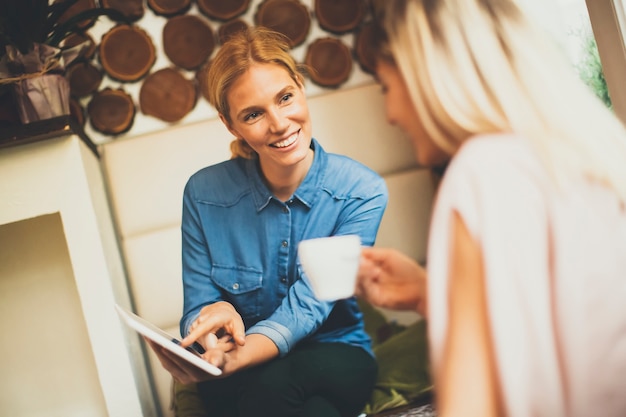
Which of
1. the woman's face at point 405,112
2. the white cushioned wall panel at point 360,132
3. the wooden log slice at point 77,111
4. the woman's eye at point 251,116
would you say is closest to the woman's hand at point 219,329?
the woman's eye at point 251,116

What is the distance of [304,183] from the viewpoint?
94cm

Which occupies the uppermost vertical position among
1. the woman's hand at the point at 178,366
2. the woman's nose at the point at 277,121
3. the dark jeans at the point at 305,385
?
the woman's nose at the point at 277,121

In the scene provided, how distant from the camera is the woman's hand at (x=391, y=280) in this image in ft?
1.99

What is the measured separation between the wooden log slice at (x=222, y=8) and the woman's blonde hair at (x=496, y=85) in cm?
112

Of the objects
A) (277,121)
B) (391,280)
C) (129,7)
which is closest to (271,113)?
(277,121)

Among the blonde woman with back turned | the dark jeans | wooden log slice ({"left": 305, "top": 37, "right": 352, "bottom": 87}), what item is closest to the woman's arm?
the blonde woman with back turned

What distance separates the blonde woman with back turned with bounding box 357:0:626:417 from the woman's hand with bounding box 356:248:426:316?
0.19 meters

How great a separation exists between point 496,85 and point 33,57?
1.00 meters

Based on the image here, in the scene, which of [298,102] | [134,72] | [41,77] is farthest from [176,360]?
[134,72]

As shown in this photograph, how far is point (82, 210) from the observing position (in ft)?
3.51

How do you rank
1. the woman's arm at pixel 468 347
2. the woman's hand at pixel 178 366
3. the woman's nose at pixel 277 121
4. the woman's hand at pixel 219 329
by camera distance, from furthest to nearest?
the woman's nose at pixel 277 121 → the woman's hand at pixel 219 329 → the woman's hand at pixel 178 366 → the woman's arm at pixel 468 347

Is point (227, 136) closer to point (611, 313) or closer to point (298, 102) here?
point (298, 102)

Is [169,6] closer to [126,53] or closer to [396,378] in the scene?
[126,53]

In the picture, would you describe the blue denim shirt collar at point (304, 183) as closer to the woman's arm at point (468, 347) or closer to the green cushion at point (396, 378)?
the green cushion at point (396, 378)
